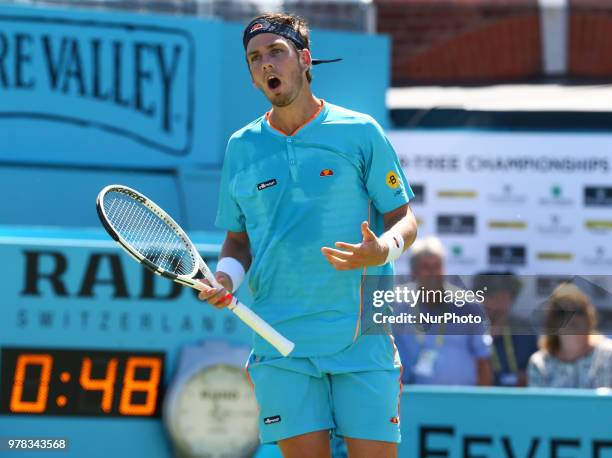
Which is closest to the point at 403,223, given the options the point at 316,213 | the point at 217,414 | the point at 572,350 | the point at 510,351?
the point at 316,213

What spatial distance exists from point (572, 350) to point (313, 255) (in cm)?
283

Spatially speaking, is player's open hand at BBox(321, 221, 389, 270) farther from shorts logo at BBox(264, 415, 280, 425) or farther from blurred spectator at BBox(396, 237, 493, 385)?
blurred spectator at BBox(396, 237, 493, 385)

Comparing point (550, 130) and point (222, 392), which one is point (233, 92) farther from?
point (222, 392)

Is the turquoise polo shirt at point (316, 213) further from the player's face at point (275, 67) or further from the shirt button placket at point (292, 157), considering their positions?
the player's face at point (275, 67)

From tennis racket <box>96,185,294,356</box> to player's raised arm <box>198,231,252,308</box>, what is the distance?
44 millimetres

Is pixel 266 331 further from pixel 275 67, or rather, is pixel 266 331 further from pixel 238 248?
pixel 275 67

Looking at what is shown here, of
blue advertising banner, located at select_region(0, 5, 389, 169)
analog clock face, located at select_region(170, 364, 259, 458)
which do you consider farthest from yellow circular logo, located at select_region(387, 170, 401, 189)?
blue advertising banner, located at select_region(0, 5, 389, 169)

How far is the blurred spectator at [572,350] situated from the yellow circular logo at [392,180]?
2415 mm

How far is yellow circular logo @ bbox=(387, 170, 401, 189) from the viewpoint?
13.8 ft

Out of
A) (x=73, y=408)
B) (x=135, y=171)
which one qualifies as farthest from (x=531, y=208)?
(x=73, y=408)

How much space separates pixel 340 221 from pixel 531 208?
4.38 m

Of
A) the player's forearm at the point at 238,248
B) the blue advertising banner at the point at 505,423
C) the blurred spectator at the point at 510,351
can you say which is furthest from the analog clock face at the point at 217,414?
the blurred spectator at the point at 510,351

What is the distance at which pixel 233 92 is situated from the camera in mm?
8055

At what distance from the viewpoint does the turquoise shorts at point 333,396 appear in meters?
4.12
